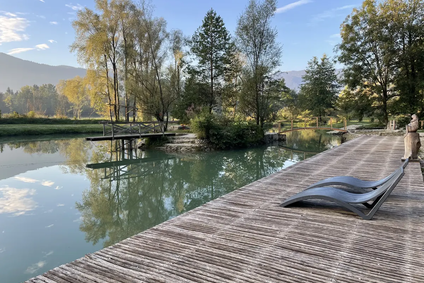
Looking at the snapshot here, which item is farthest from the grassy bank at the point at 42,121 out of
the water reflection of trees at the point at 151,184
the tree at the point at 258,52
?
the water reflection of trees at the point at 151,184

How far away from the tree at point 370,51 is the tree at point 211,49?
889 cm

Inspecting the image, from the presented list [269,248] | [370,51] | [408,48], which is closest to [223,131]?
[370,51]

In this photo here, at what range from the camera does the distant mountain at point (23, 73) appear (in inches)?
5429

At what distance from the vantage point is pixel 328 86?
30.9 meters

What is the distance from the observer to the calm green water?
154 inches

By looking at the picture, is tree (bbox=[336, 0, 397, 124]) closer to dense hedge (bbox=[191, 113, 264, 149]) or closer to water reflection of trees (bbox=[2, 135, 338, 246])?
dense hedge (bbox=[191, 113, 264, 149])

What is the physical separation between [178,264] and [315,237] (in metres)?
1.30

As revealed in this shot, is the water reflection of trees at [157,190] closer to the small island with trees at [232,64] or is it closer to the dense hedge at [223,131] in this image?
the dense hedge at [223,131]

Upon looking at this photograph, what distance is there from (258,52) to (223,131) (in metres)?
6.18

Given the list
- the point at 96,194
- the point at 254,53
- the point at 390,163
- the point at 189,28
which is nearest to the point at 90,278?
the point at 96,194

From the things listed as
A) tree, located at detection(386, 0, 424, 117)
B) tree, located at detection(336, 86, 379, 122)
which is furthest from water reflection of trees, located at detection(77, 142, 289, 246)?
tree, located at detection(386, 0, 424, 117)

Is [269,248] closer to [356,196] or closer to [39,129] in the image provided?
[356,196]

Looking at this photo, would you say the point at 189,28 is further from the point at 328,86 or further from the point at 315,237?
the point at 315,237

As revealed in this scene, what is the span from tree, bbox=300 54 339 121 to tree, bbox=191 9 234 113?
14.6 metres
